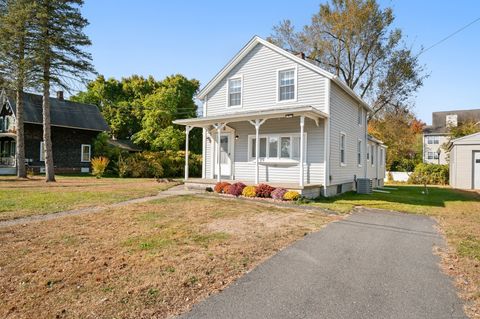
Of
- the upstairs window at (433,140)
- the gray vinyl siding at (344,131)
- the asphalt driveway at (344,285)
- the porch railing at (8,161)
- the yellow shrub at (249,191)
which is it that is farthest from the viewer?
the upstairs window at (433,140)

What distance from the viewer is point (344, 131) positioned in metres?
16.3

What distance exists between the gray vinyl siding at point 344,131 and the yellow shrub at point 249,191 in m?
3.98

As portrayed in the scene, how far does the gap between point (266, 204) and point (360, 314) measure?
8083 mm

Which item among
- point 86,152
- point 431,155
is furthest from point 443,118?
point 86,152

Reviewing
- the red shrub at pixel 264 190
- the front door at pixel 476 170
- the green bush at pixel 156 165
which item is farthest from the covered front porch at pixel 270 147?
the front door at pixel 476 170

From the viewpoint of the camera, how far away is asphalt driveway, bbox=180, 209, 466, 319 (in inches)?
141

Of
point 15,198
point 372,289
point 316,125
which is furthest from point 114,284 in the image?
point 316,125

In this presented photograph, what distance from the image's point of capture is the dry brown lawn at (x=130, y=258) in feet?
12.0

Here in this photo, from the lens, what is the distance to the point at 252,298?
389 centimetres

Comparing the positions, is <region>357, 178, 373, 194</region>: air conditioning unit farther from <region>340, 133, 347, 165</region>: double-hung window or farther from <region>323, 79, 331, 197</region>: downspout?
<region>323, 79, 331, 197</region>: downspout

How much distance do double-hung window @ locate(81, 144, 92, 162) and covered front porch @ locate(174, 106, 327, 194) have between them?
19714 mm

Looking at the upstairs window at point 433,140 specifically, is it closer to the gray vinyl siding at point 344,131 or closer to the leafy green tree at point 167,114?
A: the leafy green tree at point 167,114

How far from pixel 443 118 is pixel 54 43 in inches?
2148

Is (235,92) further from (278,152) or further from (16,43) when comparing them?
(16,43)
